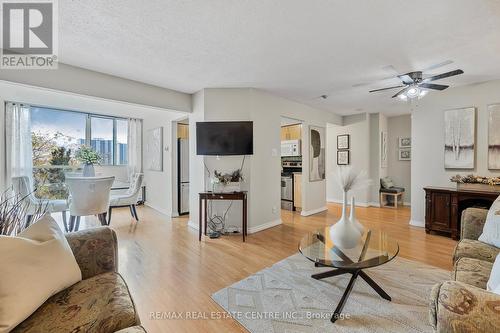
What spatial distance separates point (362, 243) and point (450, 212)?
2437mm

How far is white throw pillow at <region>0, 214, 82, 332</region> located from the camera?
39.9 inches

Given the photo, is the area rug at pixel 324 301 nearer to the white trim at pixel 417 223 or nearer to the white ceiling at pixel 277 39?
A: the white trim at pixel 417 223

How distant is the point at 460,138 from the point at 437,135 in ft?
1.02

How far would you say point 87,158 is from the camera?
4957 millimetres

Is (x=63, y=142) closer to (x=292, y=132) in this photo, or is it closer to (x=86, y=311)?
(x=292, y=132)

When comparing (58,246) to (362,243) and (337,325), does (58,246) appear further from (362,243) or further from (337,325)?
(362,243)

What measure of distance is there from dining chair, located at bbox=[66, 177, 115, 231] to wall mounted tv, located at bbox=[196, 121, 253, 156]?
65.6 inches

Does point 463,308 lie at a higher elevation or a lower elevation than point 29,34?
lower

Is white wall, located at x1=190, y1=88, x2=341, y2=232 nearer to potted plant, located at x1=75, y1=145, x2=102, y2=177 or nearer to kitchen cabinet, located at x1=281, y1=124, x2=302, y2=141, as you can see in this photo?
kitchen cabinet, located at x1=281, y1=124, x2=302, y2=141

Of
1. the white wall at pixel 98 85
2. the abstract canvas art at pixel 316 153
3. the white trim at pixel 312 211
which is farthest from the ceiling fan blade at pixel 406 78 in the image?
the white wall at pixel 98 85

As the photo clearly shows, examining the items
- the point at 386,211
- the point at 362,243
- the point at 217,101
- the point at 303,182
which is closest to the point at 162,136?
the point at 217,101

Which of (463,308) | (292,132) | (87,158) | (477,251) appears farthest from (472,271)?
(87,158)

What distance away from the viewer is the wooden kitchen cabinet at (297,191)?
5.33 m

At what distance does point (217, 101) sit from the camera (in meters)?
3.82
